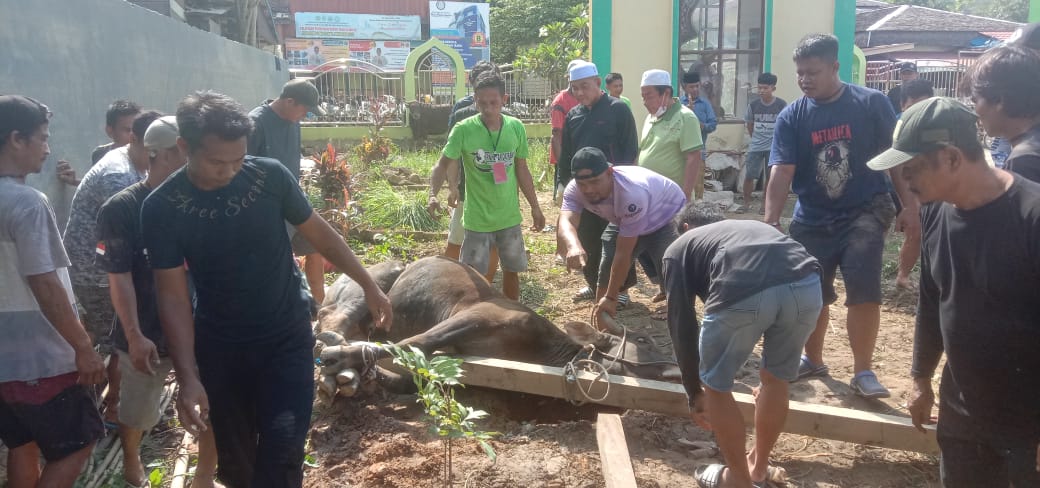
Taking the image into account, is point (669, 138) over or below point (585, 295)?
over

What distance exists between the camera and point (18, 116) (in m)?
2.94

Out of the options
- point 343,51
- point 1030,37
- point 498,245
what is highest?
point 343,51

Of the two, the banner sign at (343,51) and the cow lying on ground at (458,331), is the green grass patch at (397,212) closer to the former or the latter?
the cow lying on ground at (458,331)

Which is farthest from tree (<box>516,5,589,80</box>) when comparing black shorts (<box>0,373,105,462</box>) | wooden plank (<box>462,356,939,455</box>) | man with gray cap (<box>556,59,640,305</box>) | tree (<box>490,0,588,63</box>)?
black shorts (<box>0,373,105,462</box>)

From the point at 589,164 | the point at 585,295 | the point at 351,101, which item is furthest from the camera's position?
the point at 351,101

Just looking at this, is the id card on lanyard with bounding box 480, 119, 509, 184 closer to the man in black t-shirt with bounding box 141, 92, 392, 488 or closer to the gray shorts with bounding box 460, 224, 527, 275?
the gray shorts with bounding box 460, 224, 527, 275

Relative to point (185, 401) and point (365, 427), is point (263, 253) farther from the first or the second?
point (365, 427)

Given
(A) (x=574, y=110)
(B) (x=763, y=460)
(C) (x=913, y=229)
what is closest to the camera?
(B) (x=763, y=460)

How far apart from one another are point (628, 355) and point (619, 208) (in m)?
0.96

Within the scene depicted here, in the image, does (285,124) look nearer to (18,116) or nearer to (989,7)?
(18,116)

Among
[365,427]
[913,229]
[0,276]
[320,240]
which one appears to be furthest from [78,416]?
[913,229]

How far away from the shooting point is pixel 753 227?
10.7 feet

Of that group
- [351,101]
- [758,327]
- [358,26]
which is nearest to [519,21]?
[358,26]

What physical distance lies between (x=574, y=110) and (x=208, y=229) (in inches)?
174
